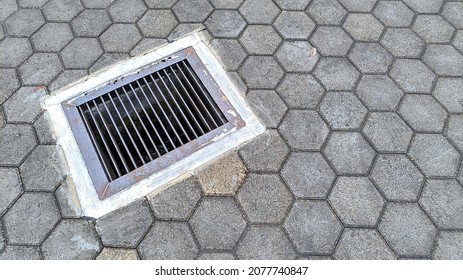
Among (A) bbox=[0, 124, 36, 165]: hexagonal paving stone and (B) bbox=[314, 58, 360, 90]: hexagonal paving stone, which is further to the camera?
(B) bbox=[314, 58, 360, 90]: hexagonal paving stone

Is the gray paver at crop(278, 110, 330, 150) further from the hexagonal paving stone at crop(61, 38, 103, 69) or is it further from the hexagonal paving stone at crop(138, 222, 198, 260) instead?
the hexagonal paving stone at crop(61, 38, 103, 69)

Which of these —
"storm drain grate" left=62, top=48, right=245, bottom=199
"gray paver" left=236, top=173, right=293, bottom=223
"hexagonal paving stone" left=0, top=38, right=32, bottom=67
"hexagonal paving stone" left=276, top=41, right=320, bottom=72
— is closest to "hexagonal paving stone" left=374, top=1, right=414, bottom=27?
"hexagonal paving stone" left=276, top=41, right=320, bottom=72

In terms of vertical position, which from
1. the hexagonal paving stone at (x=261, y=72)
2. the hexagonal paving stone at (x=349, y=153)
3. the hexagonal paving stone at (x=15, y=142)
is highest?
the hexagonal paving stone at (x=261, y=72)

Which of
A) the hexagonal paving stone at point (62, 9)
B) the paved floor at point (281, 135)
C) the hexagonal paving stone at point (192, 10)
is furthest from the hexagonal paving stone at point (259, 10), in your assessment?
the hexagonal paving stone at point (62, 9)

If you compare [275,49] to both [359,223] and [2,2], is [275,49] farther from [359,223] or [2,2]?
[2,2]

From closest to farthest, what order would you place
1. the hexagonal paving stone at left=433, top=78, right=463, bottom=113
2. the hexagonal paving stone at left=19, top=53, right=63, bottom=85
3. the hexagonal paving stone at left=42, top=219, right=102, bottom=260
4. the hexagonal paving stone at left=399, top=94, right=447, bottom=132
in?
the hexagonal paving stone at left=42, top=219, right=102, bottom=260, the hexagonal paving stone at left=399, top=94, right=447, bottom=132, the hexagonal paving stone at left=433, top=78, right=463, bottom=113, the hexagonal paving stone at left=19, top=53, right=63, bottom=85

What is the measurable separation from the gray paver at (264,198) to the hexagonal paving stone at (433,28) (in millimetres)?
1965

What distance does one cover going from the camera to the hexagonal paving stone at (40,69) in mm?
3145

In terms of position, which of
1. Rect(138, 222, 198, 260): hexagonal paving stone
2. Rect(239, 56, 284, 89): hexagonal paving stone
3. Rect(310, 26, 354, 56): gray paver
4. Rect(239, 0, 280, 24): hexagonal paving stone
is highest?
Rect(239, 0, 280, 24): hexagonal paving stone

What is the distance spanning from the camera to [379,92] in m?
3.08

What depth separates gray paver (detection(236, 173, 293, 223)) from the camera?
2.54m

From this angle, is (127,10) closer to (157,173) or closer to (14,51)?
(14,51)

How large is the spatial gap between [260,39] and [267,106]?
711mm

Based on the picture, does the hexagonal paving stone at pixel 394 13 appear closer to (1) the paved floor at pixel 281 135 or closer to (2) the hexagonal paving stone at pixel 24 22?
(1) the paved floor at pixel 281 135
